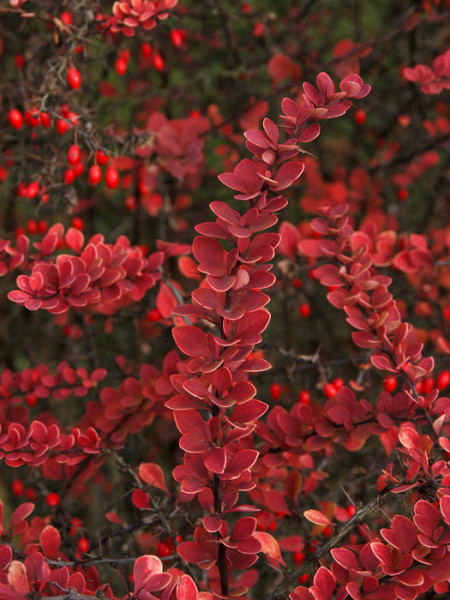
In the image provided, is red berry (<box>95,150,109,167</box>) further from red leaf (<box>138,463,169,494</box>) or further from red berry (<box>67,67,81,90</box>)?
red leaf (<box>138,463,169,494</box>)

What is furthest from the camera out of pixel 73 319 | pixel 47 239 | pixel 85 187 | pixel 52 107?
pixel 85 187

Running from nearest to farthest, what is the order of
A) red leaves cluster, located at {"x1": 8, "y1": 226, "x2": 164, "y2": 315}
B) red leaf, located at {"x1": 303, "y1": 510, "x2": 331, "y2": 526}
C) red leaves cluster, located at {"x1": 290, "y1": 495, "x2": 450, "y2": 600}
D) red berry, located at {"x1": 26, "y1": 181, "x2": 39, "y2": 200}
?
red leaves cluster, located at {"x1": 290, "y1": 495, "x2": 450, "y2": 600}
red leaf, located at {"x1": 303, "y1": 510, "x2": 331, "y2": 526}
red leaves cluster, located at {"x1": 8, "y1": 226, "x2": 164, "y2": 315}
red berry, located at {"x1": 26, "y1": 181, "x2": 39, "y2": 200}

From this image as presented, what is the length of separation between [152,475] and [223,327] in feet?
A: 1.37

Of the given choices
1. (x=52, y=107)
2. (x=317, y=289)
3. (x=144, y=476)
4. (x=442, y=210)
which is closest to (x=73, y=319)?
(x=52, y=107)

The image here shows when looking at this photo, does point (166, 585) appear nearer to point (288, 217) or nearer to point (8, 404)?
point (8, 404)

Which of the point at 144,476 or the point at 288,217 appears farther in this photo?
the point at 288,217

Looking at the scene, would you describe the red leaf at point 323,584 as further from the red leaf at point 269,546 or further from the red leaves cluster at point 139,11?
the red leaves cluster at point 139,11

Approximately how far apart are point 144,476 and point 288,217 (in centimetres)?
186

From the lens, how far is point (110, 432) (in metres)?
1.28

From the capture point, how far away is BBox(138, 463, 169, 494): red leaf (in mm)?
1070

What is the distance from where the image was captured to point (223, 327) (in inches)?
31.7

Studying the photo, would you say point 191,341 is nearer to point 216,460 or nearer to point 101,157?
point 216,460

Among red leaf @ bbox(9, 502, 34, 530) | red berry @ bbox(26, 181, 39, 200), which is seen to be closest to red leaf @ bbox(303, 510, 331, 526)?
red leaf @ bbox(9, 502, 34, 530)

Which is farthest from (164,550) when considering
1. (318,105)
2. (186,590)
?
(318,105)
